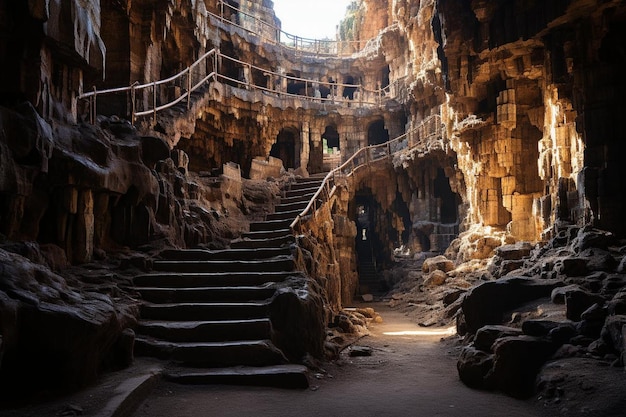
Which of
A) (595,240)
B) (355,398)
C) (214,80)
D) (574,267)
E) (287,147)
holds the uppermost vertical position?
(214,80)

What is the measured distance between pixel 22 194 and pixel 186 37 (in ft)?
50.9

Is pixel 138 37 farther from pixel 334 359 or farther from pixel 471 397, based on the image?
pixel 471 397

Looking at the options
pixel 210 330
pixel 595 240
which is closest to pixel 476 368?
pixel 210 330

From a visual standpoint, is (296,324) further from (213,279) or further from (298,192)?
(298,192)

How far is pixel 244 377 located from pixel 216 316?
5.69ft

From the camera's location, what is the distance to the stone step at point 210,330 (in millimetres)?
7418

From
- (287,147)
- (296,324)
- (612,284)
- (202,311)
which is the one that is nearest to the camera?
Result: (296,324)

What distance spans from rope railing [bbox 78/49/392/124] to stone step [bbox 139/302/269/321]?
4487 millimetres

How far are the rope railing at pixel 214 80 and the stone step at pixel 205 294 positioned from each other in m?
4.13

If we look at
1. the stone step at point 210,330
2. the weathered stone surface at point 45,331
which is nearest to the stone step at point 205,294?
the stone step at point 210,330

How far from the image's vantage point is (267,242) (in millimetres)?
11836

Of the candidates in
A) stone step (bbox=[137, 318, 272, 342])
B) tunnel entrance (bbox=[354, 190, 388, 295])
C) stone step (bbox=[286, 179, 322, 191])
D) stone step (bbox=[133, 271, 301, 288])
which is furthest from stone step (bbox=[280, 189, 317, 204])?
tunnel entrance (bbox=[354, 190, 388, 295])

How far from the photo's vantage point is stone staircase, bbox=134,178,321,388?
6754mm

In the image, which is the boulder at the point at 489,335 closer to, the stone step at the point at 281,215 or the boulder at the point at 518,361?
the boulder at the point at 518,361
